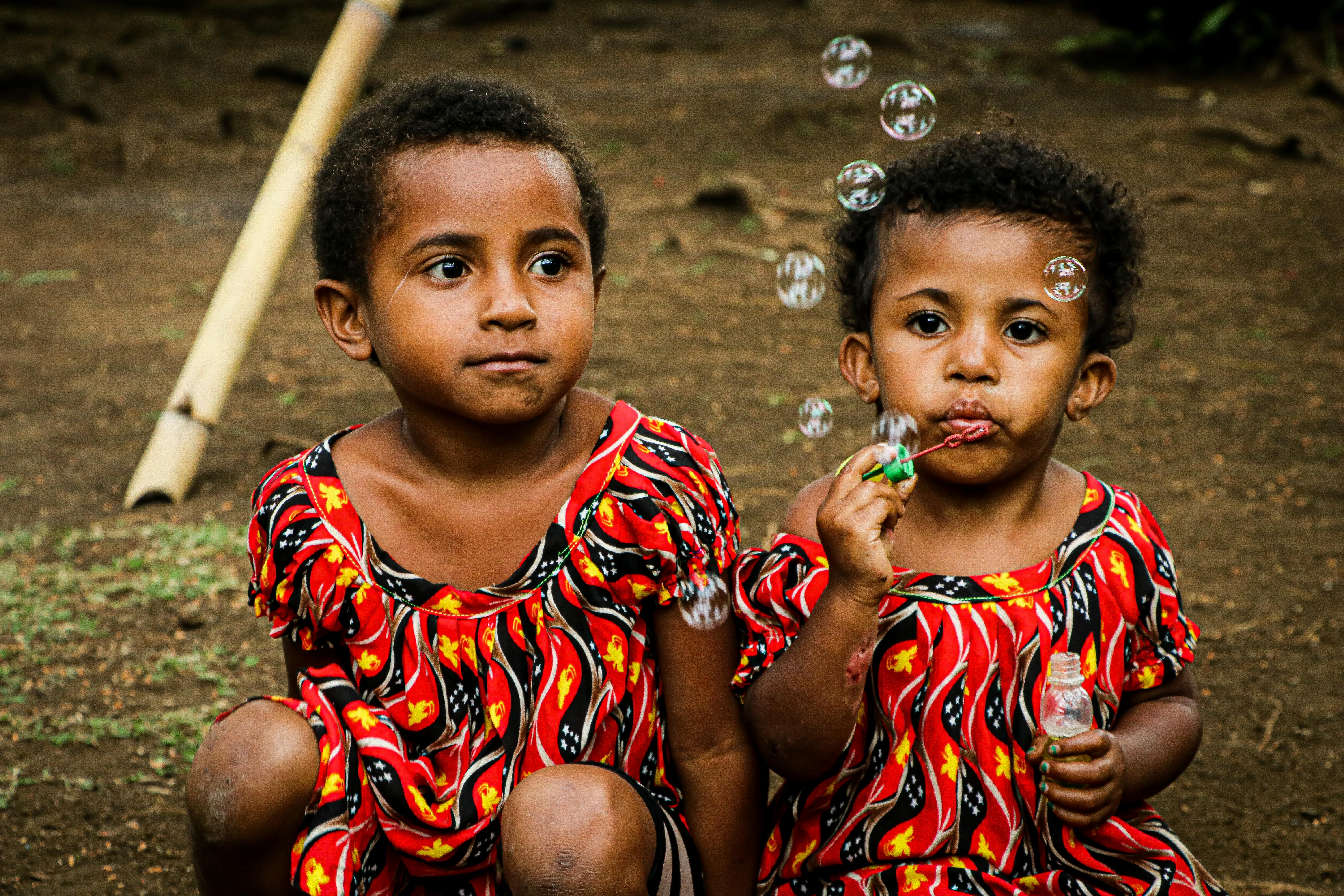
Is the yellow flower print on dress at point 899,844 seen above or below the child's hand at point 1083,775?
below

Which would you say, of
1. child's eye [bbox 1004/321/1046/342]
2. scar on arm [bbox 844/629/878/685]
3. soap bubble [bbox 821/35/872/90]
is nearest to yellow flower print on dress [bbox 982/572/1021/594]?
scar on arm [bbox 844/629/878/685]

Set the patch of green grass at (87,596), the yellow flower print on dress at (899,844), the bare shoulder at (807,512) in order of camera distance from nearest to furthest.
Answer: the yellow flower print on dress at (899,844) → the bare shoulder at (807,512) → the patch of green grass at (87,596)

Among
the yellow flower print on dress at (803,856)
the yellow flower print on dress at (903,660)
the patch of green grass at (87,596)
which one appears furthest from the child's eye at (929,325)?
the patch of green grass at (87,596)

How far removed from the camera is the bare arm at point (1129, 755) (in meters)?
1.79

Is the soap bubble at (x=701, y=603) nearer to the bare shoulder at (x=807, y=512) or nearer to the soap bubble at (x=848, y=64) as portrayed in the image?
the bare shoulder at (x=807, y=512)

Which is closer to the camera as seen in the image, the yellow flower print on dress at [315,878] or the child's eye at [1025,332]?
the yellow flower print on dress at [315,878]

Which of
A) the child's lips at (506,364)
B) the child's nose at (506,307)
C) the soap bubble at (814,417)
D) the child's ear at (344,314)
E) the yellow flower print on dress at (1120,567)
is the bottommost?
the soap bubble at (814,417)

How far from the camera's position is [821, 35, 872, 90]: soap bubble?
2725mm

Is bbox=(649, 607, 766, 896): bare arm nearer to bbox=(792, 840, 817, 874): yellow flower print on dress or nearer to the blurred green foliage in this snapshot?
bbox=(792, 840, 817, 874): yellow flower print on dress

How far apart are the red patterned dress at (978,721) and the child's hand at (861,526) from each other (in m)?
0.19

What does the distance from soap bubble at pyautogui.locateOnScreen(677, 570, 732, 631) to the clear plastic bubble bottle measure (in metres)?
0.48

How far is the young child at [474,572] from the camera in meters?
1.86

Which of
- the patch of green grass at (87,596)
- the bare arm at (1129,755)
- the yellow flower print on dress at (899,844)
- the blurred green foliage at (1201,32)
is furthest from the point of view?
the blurred green foliage at (1201,32)

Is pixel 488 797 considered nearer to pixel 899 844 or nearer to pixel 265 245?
pixel 899 844
